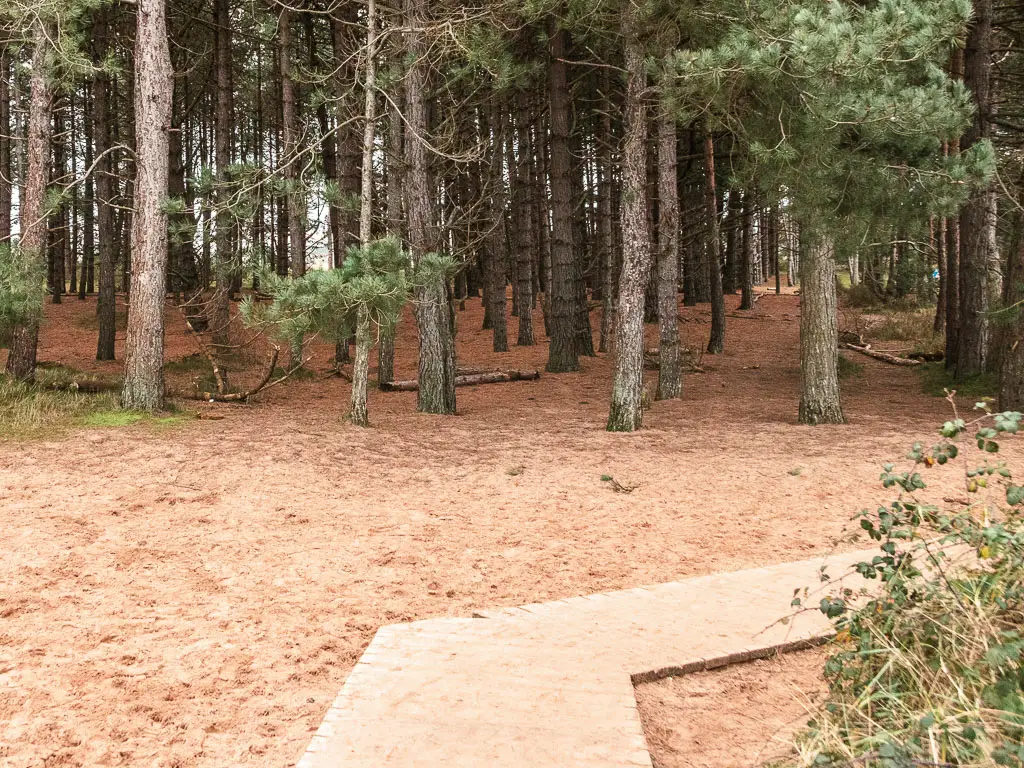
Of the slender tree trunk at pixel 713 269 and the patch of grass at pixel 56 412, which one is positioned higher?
the slender tree trunk at pixel 713 269

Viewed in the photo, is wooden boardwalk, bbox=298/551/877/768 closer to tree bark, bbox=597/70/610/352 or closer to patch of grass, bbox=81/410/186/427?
patch of grass, bbox=81/410/186/427

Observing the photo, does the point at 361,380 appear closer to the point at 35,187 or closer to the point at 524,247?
the point at 35,187

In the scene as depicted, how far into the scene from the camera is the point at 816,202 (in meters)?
10.2

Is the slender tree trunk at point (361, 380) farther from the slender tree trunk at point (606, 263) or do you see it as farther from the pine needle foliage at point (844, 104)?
the slender tree trunk at point (606, 263)

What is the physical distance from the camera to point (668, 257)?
13.9 metres

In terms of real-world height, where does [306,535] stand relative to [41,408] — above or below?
below

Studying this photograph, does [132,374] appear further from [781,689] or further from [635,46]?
[781,689]

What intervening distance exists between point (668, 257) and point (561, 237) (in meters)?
4.73

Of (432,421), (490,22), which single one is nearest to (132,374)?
(432,421)

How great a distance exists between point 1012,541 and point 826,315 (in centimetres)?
912

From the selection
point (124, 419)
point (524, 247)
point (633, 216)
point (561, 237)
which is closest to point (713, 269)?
point (561, 237)

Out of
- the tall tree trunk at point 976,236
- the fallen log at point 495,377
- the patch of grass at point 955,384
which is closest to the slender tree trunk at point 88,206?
the fallen log at point 495,377

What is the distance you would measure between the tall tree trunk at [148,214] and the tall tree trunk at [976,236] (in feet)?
37.7

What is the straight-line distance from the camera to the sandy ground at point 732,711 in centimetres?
349
